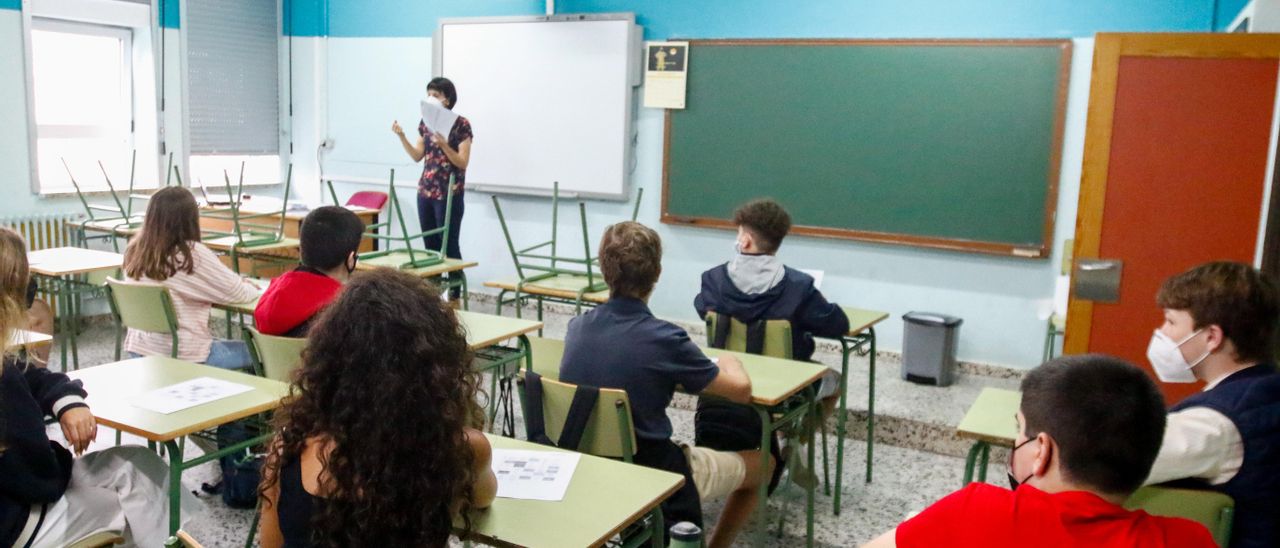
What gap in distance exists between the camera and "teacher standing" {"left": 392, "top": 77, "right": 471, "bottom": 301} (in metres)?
5.98

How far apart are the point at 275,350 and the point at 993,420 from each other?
1976 millimetres

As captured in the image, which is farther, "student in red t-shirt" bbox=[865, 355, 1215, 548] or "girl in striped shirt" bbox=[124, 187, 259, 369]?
"girl in striped shirt" bbox=[124, 187, 259, 369]

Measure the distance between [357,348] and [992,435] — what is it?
156 centimetres

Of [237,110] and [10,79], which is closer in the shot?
[10,79]

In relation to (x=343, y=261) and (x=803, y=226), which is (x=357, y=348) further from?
(x=803, y=226)

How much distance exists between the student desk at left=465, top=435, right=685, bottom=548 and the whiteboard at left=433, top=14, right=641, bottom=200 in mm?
4252

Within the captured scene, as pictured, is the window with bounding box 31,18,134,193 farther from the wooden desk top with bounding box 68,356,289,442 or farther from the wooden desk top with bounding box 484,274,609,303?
the wooden desk top with bounding box 68,356,289,442

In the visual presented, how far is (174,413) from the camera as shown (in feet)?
7.52

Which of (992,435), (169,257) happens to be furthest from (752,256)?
(169,257)

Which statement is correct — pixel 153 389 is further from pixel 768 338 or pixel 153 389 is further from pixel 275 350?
pixel 768 338

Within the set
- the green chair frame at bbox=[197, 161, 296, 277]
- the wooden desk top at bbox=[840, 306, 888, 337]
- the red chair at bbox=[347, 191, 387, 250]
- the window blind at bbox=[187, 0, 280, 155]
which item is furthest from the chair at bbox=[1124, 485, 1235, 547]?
the window blind at bbox=[187, 0, 280, 155]

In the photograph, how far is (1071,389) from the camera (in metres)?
1.36

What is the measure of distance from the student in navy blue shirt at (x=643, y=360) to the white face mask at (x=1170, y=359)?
0.97m

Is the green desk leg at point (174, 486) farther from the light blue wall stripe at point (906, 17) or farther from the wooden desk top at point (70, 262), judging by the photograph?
the light blue wall stripe at point (906, 17)
